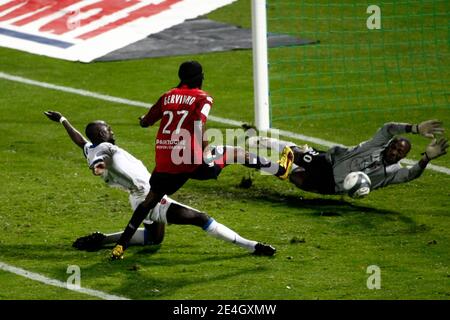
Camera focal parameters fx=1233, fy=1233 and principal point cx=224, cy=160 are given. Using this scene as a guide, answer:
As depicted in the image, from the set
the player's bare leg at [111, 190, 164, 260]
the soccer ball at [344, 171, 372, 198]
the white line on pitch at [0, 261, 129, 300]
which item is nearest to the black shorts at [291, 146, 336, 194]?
the soccer ball at [344, 171, 372, 198]

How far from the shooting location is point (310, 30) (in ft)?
69.8

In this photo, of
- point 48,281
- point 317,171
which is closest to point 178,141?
point 48,281

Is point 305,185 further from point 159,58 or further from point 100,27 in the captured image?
point 100,27

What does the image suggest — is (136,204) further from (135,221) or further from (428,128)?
(428,128)

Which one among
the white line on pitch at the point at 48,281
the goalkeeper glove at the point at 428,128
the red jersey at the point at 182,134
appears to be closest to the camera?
the white line on pitch at the point at 48,281

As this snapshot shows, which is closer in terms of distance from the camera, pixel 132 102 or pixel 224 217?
pixel 224 217

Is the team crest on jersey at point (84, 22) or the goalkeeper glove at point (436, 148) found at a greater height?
the team crest on jersey at point (84, 22)

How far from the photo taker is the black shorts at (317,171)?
14.1m

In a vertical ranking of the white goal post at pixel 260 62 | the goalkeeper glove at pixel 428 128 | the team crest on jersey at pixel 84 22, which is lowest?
the goalkeeper glove at pixel 428 128

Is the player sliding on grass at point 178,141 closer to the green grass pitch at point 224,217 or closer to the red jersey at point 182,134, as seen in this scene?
the red jersey at point 182,134

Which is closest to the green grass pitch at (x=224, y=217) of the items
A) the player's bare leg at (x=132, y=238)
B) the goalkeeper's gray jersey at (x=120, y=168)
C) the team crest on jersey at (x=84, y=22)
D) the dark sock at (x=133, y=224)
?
the player's bare leg at (x=132, y=238)

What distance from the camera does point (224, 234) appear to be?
12.0 m

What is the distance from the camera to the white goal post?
52.9 feet

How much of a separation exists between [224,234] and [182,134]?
106 centimetres
